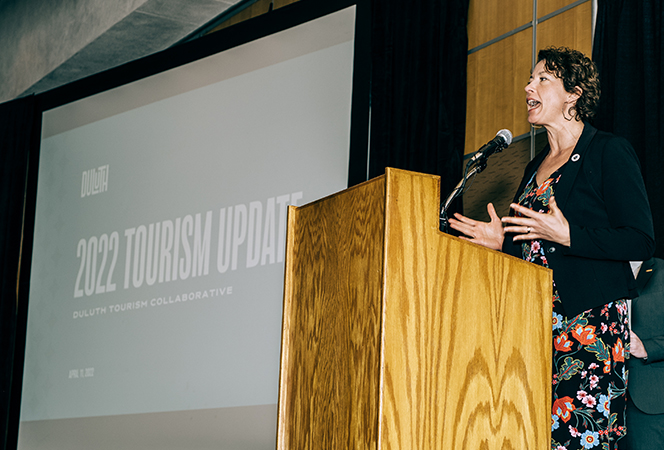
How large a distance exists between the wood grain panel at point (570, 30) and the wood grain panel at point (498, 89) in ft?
0.26

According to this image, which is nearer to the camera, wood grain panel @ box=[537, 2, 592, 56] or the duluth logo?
wood grain panel @ box=[537, 2, 592, 56]

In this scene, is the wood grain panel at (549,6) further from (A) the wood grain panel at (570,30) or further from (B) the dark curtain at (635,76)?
(B) the dark curtain at (635,76)

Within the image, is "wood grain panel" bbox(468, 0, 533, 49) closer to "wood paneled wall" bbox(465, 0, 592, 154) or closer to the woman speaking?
"wood paneled wall" bbox(465, 0, 592, 154)

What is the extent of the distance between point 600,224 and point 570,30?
134cm

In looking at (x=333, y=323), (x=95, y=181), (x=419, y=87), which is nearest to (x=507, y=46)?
(x=419, y=87)

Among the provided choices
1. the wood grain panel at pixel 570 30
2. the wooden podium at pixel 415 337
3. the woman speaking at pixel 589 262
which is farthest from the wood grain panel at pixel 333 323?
the wood grain panel at pixel 570 30

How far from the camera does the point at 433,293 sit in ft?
4.30

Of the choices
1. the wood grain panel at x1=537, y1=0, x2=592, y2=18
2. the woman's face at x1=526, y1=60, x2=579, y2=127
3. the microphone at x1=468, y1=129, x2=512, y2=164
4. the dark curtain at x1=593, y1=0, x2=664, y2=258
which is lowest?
the microphone at x1=468, y1=129, x2=512, y2=164

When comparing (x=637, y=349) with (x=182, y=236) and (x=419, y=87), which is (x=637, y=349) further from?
(x=182, y=236)

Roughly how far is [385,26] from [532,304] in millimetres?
2173

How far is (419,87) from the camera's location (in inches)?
124

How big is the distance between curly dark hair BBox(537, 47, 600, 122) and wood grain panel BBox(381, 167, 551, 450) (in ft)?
2.05

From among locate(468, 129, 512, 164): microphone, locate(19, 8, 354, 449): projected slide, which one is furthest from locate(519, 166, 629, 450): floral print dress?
locate(19, 8, 354, 449): projected slide

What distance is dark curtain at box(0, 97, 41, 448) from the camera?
4.45m
